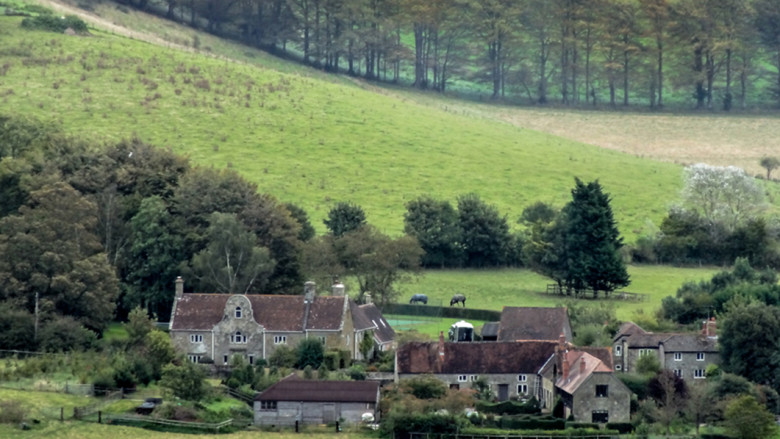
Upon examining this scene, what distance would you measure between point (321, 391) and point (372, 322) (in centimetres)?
1356

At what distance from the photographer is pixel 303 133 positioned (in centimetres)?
13875

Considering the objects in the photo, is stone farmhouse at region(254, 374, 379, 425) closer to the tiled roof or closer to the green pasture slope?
the tiled roof

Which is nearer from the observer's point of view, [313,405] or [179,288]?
[313,405]

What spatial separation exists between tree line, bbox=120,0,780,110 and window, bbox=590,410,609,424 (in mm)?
103156

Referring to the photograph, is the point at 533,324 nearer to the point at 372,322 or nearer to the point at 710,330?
the point at 372,322

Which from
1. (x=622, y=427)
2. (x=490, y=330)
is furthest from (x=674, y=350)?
(x=490, y=330)

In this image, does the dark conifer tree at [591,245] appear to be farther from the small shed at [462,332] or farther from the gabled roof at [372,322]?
the small shed at [462,332]

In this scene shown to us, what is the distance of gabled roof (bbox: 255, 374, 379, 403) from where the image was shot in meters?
78.1

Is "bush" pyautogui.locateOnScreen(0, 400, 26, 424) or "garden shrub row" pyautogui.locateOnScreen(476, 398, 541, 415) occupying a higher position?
"bush" pyautogui.locateOnScreen(0, 400, 26, 424)

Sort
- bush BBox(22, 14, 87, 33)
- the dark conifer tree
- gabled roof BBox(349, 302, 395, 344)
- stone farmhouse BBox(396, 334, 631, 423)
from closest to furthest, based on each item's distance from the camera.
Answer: stone farmhouse BBox(396, 334, 631, 423) < gabled roof BBox(349, 302, 395, 344) < the dark conifer tree < bush BBox(22, 14, 87, 33)

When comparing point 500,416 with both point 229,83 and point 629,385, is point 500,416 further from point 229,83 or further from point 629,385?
point 229,83

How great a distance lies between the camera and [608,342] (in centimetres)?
8981

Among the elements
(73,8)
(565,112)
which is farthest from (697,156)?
(73,8)

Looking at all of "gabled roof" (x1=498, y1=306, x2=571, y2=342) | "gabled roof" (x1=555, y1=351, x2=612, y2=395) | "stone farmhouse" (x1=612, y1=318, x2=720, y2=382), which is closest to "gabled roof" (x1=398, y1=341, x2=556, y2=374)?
"gabled roof" (x1=555, y1=351, x2=612, y2=395)
